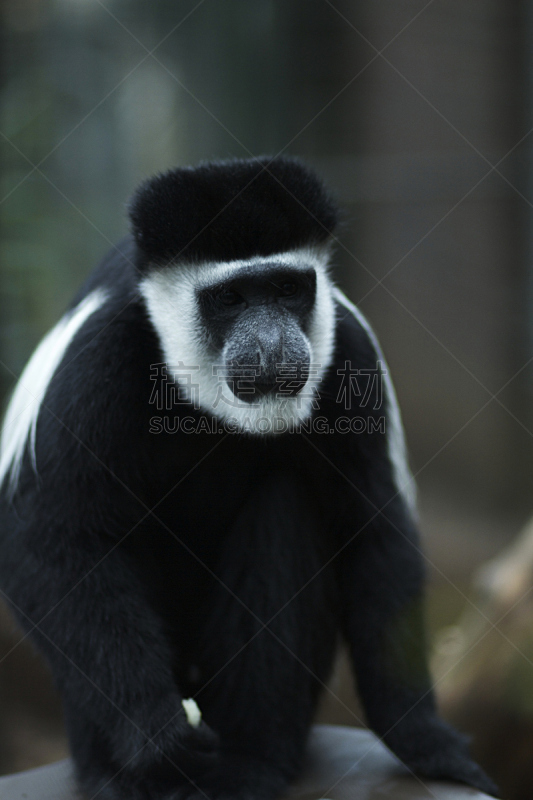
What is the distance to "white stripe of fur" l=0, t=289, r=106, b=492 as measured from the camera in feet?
7.33

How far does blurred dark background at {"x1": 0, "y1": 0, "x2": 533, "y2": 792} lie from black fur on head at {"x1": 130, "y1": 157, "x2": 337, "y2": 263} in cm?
288

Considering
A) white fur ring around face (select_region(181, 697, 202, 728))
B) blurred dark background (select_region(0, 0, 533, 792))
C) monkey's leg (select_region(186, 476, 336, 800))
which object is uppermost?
blurred dark background (select_region(0, 0, 533, 792))

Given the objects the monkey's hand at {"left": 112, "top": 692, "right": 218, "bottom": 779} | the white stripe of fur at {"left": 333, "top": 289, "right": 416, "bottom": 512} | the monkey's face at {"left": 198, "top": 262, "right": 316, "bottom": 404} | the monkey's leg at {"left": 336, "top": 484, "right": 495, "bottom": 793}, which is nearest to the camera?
the monkey's hand at {"left": 112, "top": 692, "right": 218, "bottom": 779}

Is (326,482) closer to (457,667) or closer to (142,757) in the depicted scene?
(142,757)

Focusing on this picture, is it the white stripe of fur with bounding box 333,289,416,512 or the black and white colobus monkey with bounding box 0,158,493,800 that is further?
the white stripe of fur with bounding box 333,289,416,512

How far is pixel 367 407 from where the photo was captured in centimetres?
227

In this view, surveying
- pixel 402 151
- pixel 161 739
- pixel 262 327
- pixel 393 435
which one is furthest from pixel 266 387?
pixel 402 151

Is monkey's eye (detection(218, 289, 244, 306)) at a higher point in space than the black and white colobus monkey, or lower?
higher

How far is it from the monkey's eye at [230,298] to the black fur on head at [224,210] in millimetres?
96

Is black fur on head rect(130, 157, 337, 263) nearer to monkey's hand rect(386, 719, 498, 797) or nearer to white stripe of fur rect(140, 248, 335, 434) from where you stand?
white stripe of fur rect(140, 248, 335, 434)

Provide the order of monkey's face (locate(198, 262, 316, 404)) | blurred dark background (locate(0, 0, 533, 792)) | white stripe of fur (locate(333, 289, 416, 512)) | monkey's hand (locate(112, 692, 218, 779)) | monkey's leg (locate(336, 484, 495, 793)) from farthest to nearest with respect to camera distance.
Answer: blurred dark background (locate(0, 0, 533, 792)) → white stripe of fur (locate(333, 289, 416, 512)) → monkey's leg (locate(336, 484, 495, 793)) → monkey's face (locate(198, 262, 316, 404)) → monkey's hand (locate(112, 692, 218, 779))

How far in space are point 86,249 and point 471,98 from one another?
3.11 meters

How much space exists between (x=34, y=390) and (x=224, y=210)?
0.83 metres

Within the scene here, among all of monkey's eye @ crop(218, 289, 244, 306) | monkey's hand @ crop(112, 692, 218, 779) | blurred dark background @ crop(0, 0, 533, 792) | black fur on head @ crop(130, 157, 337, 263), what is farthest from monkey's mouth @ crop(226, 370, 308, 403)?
blurred dark background @ crop(0, 0, 533, 792)
